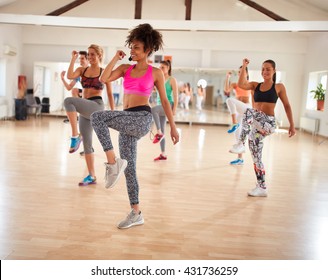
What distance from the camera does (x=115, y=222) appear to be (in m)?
2.76

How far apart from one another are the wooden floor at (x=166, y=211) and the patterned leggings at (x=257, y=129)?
0.43 m

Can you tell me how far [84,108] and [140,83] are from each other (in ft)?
4.00

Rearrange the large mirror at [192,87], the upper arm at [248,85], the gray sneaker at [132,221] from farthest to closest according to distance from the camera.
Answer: the large mirror at [192,87] → the upper arm at [248,85] → the gray sneaker at [132,221]

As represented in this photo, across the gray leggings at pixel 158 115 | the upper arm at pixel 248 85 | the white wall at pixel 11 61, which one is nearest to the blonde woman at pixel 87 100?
the upper arm at pixel 248 85

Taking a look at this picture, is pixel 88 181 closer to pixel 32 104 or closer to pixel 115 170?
pixel 115 170

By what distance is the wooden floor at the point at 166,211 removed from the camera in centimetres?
230

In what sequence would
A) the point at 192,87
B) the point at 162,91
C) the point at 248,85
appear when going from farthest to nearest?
1. the point at 192,87
2. the point at 248,85
3. the point at 162,91

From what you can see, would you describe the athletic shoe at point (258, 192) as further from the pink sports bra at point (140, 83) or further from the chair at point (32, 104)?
the chair at point (32, 104)

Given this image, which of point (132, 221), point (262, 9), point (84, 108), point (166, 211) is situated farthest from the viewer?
point (262, 9)

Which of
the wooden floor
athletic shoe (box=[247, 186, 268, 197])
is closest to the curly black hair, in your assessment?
the wooden floor

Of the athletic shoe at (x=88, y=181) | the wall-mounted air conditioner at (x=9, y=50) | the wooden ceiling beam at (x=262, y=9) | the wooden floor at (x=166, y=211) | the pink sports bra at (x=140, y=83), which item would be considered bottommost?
the wooden floor at (x=166, y=211)

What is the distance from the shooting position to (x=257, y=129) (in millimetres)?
3539

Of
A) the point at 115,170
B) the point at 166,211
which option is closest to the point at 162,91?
the point at 115,170
